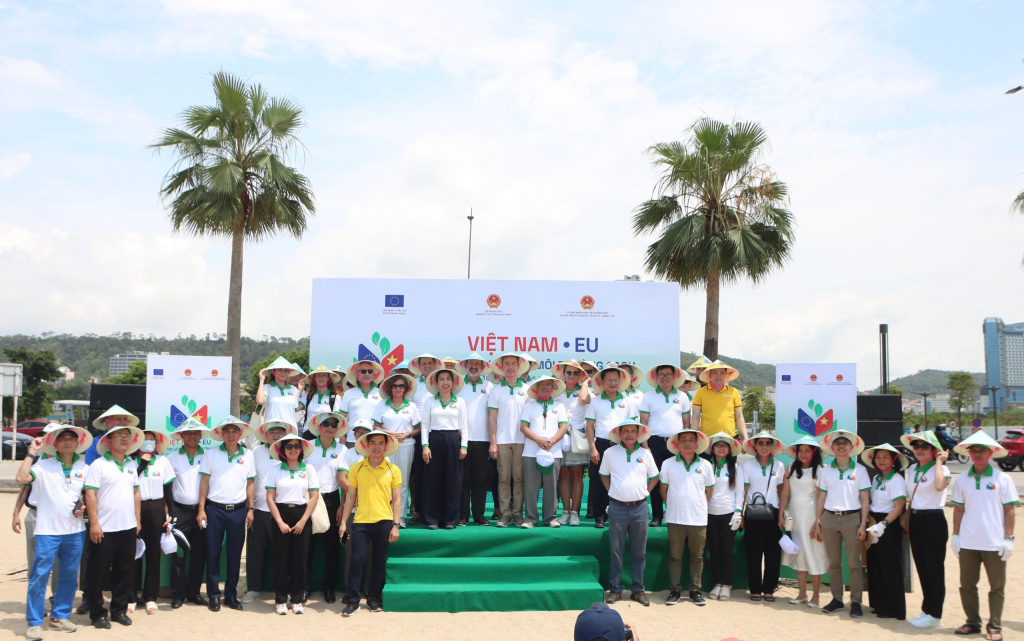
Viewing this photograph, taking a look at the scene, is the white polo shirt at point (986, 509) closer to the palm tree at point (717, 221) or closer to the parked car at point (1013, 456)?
the palm tree at point (717, 221)

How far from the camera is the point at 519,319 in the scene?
32.2 ft

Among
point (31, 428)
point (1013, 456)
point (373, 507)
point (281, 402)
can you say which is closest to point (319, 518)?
point (373, 507)

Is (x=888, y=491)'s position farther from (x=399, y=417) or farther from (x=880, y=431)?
(x=399, y=417)

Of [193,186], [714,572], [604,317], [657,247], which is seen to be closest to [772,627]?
[714,572]

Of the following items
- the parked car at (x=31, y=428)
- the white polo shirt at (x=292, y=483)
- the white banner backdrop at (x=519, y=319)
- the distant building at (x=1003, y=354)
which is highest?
the distant building at (x=1003, y=354)

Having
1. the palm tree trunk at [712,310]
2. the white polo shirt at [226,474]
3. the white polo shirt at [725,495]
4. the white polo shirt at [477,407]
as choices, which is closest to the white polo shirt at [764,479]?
the white polo shirt at [725,495]

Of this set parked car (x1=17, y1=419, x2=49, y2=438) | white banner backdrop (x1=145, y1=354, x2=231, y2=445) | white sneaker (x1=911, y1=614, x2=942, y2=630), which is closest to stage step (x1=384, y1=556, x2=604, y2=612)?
white sneaker (x1=911, y1=614, x2=942, y2=630)

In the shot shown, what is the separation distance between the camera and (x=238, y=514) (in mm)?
6914

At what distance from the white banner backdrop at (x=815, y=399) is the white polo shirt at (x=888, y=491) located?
168cm

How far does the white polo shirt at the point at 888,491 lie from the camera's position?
6.89m

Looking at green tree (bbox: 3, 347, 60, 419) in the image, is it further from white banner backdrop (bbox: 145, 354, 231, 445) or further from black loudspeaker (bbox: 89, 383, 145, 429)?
white banner backdrop (bbox: 145, 354, 231, 445)

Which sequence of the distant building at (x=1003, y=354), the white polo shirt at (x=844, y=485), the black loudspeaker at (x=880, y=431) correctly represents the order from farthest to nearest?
1. the distant building at (x=1003, y=354)
2. the black loudspeaker at (x=880, y=431)
3. the white polo shirt at (x=844, y=485)

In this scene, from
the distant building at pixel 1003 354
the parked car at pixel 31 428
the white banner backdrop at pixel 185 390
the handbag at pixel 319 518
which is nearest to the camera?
the handbag at pixel 319 518

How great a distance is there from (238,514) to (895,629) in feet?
19.9
